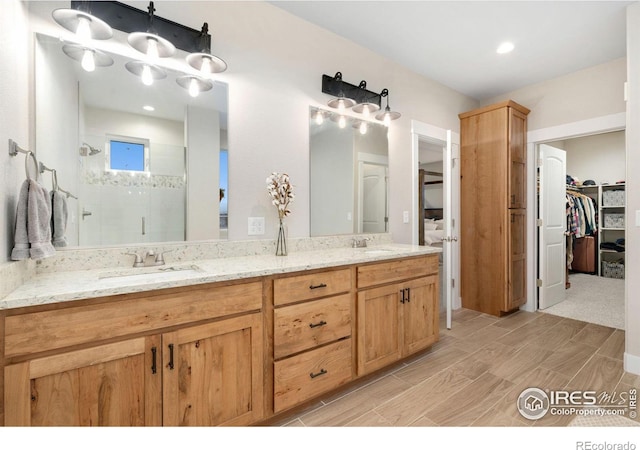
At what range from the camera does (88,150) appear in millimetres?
1643

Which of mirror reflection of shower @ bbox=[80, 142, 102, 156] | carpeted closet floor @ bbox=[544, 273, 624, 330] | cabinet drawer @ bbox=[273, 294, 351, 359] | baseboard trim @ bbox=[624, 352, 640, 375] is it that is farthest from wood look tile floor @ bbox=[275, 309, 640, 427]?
mirror reflection of shower @ bbox=[80, 142, 102, 156]

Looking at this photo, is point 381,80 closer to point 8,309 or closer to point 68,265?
point 68,265

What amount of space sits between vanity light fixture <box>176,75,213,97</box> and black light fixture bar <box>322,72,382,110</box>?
1.00 m

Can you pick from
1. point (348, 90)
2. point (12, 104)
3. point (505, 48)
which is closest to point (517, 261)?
point (505, 48)

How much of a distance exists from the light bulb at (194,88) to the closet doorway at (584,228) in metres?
3.92

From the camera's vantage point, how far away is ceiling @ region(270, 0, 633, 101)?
225 centimetres

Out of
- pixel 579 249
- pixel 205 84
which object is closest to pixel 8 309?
pixel 205 84

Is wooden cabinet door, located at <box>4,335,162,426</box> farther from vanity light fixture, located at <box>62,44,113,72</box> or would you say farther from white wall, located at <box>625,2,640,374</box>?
white wall, located at <box>625,2,640,374</box>

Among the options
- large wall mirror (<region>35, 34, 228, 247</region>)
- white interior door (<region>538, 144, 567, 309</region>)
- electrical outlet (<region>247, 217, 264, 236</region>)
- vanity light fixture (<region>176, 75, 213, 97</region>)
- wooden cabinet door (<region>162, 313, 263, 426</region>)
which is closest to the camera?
wooden cabinet door (<region>162, 313, 263, 426</region>)

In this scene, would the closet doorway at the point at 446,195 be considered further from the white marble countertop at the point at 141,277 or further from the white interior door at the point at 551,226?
the white marble countertop at the point at 141,277

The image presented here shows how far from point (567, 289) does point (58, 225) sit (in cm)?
627

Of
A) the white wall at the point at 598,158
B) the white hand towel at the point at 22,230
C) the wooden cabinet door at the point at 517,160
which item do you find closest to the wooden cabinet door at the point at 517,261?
the wooden cabinet door at the point at 517,160

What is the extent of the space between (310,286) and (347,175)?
131 cm

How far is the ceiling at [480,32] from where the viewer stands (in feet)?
7.38
